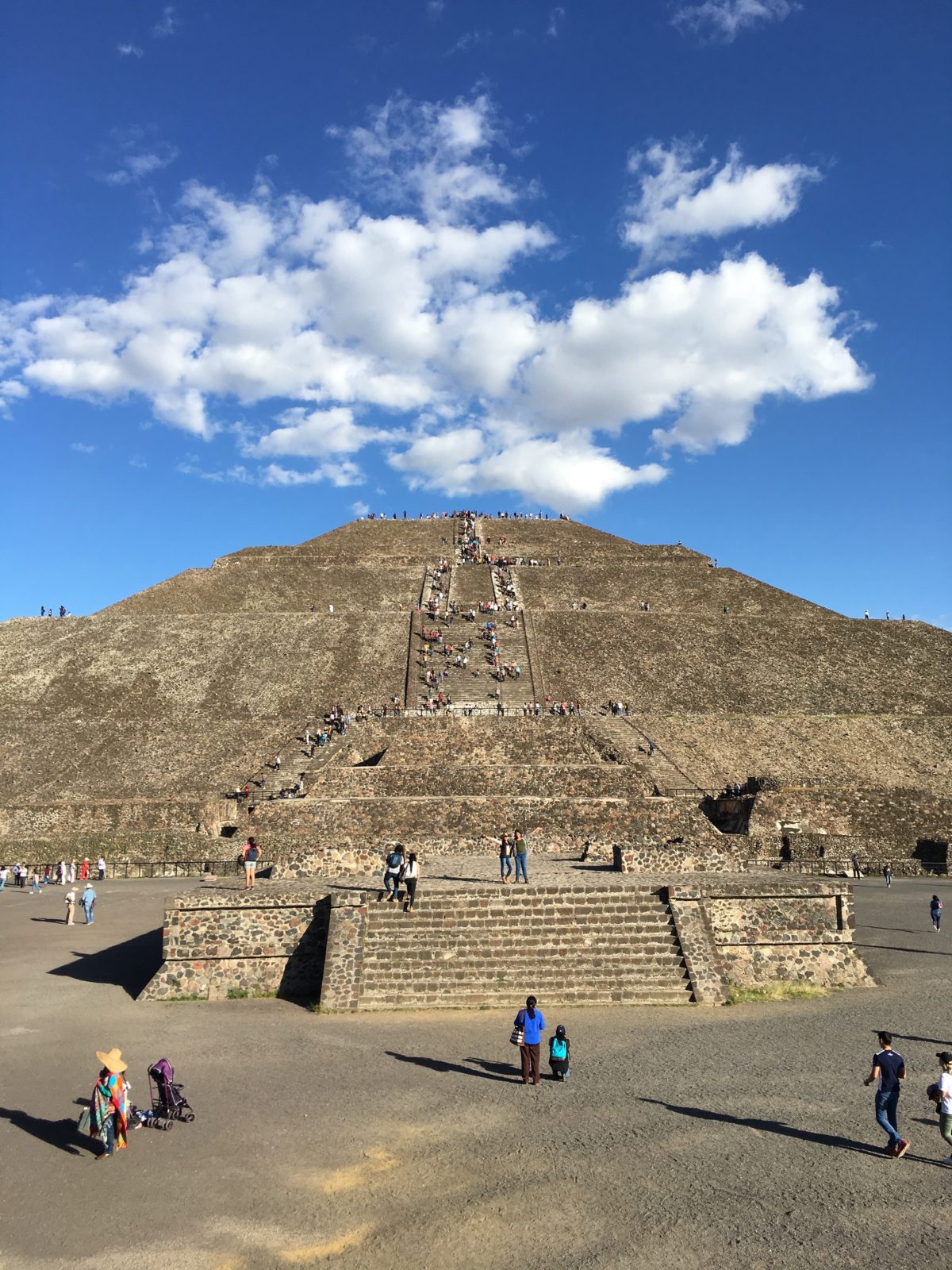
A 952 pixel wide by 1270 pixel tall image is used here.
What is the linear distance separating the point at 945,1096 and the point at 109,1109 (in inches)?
249

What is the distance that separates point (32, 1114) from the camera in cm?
776

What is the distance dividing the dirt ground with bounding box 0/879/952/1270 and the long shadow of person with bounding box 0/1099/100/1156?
38 millimetres

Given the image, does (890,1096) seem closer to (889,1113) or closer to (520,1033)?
(889,1113)

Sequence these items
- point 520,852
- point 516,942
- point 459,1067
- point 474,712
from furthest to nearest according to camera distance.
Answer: point 474,712, point 520,852, point 516,942, point 459,1067

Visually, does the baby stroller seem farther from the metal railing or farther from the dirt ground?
the metal railing

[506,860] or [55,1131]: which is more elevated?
[506,860]

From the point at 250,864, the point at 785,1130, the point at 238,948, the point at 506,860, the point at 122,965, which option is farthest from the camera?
the point at 506,860

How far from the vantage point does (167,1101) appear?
7441 mm

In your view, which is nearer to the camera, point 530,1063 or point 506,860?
point 530,1063

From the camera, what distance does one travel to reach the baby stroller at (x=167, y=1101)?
7434 mm

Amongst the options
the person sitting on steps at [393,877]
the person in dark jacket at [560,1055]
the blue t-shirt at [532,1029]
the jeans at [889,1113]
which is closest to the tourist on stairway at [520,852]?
the person sitting on steps at [393,877]

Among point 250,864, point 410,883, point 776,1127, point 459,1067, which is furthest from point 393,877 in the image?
point 776,1127

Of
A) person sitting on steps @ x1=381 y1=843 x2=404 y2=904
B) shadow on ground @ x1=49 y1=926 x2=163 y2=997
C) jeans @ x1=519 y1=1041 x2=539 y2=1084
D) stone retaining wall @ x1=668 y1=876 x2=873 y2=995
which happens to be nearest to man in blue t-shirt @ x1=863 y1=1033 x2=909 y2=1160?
jeans @ x1=519 y1=1041 x2=539 y2=1084

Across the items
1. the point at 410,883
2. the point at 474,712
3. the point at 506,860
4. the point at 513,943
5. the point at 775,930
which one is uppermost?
the point at 474,712
